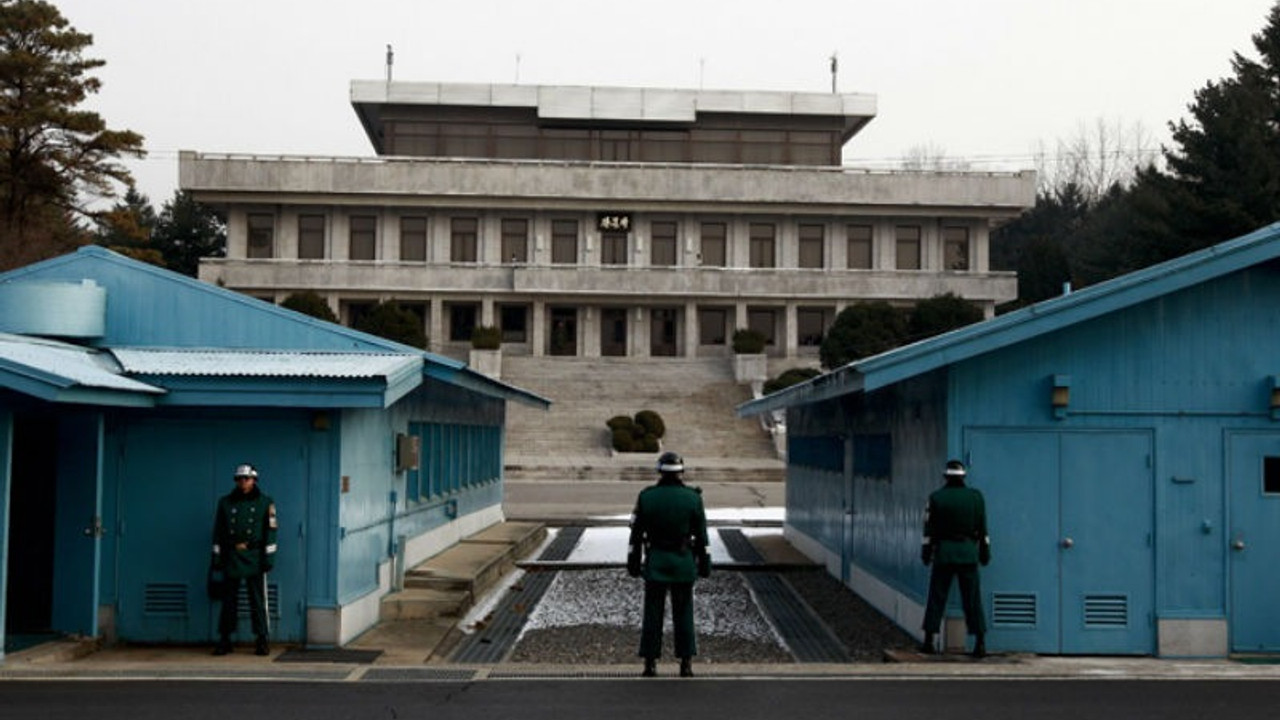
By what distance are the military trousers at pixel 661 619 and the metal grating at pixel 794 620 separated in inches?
87.0

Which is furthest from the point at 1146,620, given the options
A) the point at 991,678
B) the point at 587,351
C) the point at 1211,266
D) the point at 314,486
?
the point at 587,351

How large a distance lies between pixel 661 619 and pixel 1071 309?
16.5ft

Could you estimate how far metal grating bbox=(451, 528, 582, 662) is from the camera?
13.7 metres

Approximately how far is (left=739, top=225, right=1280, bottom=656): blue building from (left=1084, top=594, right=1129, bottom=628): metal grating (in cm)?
1

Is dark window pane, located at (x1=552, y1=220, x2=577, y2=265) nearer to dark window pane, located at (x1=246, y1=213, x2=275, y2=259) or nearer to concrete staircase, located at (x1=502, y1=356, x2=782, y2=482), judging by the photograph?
concrete staircase, located at (x1=502, y1=356, x2=782, y2=482)

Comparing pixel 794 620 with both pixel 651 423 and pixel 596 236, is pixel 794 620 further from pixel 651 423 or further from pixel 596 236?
pixel 596 236

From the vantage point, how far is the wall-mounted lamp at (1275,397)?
13547 mm

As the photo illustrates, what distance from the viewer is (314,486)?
44.8 feet

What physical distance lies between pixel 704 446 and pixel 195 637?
3965cm

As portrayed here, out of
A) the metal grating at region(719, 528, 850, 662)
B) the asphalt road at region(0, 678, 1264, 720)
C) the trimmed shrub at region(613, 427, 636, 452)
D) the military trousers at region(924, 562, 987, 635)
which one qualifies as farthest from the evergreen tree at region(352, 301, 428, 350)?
the asphalt road at region(0, 678, 1264, 720)

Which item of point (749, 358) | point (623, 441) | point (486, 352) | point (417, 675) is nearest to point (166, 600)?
point (417, 675)

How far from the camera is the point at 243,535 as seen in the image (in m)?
12.9

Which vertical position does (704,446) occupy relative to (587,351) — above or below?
below

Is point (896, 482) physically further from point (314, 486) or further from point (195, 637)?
point (195, 637)
